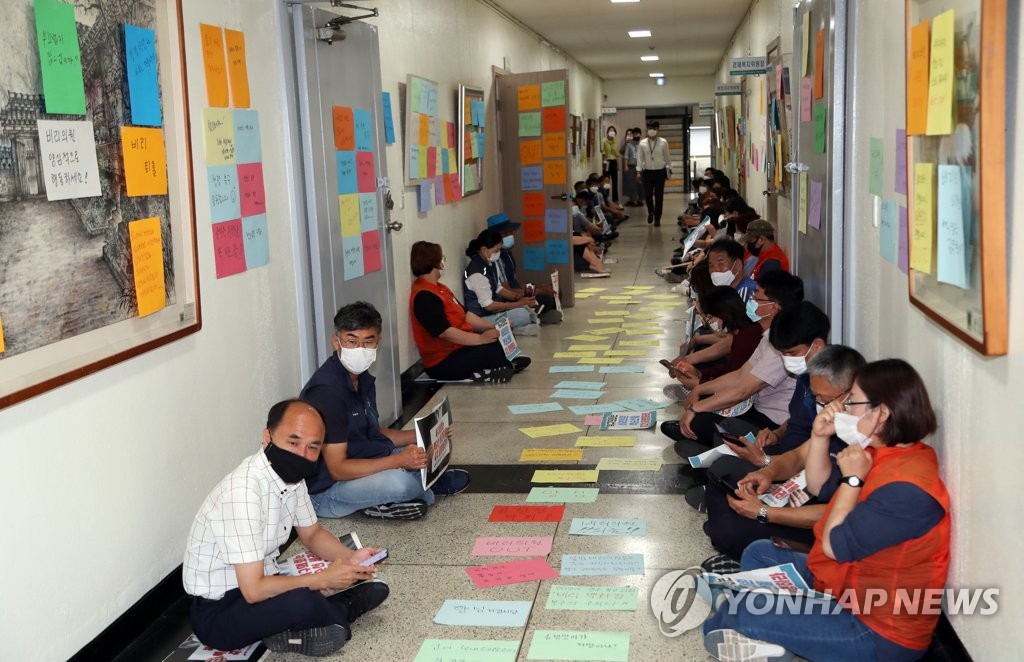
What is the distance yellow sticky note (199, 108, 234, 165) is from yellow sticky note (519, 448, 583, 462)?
2.11m

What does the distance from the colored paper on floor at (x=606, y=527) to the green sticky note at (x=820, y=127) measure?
1.91 meters

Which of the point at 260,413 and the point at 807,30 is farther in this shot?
the point at 807,30

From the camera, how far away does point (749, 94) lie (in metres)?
11.6

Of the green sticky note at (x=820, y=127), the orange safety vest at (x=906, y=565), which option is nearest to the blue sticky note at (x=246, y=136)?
the green sticky note at (x=820, y=127)

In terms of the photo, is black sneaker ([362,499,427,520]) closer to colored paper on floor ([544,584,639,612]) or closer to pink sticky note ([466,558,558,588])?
pink sticky note ([466,558,558,588])

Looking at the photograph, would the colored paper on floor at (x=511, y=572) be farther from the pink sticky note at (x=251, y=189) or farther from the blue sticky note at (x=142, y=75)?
the blue sticky note at (x=142, y=75)

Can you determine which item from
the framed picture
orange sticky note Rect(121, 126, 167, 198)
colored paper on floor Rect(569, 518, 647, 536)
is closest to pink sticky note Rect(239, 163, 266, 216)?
the framed picture

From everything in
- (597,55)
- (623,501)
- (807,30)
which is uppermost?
(597,55)

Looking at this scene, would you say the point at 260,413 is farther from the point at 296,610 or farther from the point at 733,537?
the point at 733,537

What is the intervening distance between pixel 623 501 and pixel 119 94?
8.64 ft

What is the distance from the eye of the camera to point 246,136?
418 cm

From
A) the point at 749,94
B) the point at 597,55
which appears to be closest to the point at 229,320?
the point at 749,94

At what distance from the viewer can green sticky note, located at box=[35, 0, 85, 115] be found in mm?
2770

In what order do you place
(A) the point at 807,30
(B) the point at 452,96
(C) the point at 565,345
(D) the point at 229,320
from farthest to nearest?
(B) the point at 452,96
(C) the point at 565,345
(A) the point at 807,30
(D) the point at 229,320
